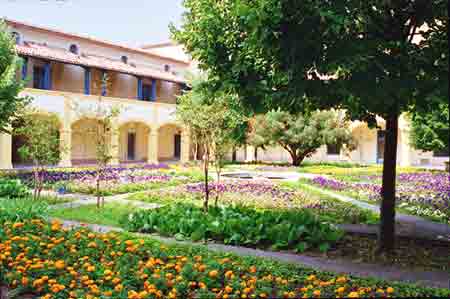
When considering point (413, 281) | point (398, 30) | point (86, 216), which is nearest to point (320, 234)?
point (413, 281)

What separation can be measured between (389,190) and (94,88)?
2393 cm

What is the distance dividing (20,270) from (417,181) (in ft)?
53.4

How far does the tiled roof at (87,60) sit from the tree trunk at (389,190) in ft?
64.1

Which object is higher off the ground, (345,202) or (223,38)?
(223,38)

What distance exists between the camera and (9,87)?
1509cm

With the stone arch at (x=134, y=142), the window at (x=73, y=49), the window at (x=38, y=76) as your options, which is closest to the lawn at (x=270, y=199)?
the window at (x=38, y=76)

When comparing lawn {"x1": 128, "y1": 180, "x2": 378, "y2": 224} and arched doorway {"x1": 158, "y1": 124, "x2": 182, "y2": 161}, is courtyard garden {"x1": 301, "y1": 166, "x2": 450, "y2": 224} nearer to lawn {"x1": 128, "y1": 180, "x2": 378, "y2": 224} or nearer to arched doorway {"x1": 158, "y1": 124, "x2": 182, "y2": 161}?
lawn {"x1": 128, "y1": 180, "x2": 378, "y2": 224}

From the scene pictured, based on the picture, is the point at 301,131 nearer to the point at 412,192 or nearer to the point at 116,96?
the point at 412,192

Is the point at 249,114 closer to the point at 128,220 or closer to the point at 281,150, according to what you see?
the point at 128,220

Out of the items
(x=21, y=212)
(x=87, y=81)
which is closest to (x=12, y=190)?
(x=21, y=212)

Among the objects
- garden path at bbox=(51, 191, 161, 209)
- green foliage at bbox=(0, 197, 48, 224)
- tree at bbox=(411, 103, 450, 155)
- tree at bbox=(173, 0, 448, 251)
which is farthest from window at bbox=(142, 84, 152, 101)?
tree at bbox=(173, 0, 448, 251)

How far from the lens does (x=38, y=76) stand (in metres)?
25.3

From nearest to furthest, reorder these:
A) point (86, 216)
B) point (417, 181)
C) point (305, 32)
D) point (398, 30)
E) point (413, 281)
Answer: point (305, 32)
point (413, 281)
point (398, 30)
point (86, 216)
point (417, 181)

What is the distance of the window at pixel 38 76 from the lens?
82.5 feet
